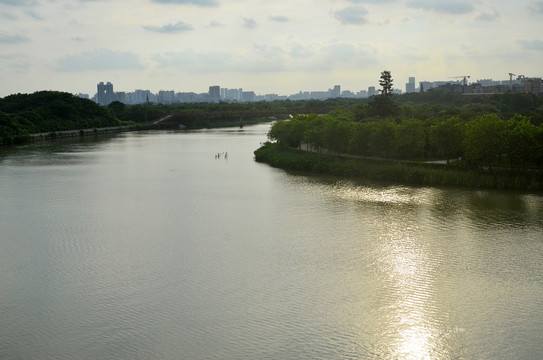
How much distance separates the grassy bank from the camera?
88.0 feet

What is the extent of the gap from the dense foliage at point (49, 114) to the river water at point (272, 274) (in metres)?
41.2

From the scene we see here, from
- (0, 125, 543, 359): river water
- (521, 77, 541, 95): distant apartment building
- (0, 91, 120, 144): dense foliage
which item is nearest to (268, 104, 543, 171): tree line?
(0, 125, 543, 359): river water

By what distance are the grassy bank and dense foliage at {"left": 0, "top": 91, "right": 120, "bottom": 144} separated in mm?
36968

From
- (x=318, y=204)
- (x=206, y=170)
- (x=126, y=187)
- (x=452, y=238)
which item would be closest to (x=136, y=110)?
(x=206, y=170)

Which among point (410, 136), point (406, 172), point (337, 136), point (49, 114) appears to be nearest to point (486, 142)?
point (406, 172)

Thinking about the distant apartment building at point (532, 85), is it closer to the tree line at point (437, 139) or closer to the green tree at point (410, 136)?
the tree line at point (437, 139)

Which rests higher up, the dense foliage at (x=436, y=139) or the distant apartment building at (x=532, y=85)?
the distant apartment building at (x=532, y=85)

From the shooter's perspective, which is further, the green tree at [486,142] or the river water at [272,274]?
the green tree at [486,142]

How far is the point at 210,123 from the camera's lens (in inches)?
4038

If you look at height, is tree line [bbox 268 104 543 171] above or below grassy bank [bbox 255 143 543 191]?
above

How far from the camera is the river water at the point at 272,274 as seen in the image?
37.1ft

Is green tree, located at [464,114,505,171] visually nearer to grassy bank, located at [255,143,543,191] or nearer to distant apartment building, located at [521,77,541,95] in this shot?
grassy bank, located at [255,143,543,191]

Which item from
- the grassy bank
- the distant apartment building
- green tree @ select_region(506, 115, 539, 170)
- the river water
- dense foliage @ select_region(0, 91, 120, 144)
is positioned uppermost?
the distant apartment building

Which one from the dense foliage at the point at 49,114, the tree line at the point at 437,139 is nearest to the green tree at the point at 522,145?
the tree line at the point at 437,139
